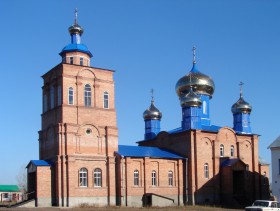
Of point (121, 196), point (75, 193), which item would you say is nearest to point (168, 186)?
point (121, 196)

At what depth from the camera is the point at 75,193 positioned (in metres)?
36.3

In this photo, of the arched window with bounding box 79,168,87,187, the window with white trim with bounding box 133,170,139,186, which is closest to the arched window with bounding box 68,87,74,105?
the arched window with bounding box 79,168,87,187

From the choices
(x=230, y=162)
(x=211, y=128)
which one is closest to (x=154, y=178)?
(x=230, y=162)

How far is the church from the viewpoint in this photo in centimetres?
3675

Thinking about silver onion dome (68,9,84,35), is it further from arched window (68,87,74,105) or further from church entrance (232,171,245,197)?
church entrance (232,171,245,197)

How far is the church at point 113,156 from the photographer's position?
3675 cm

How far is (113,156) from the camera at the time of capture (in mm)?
38781

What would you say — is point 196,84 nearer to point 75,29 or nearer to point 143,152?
point 143,152

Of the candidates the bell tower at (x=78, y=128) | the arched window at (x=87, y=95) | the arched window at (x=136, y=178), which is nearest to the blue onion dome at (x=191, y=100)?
the bell tower at (x=78, y=128)

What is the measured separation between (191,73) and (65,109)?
588 inches

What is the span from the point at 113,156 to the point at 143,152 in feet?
10.8

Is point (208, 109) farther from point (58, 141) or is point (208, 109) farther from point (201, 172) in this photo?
point (58, 141)

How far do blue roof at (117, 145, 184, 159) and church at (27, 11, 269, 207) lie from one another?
3.9 inches

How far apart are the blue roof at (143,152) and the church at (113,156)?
100 mm
